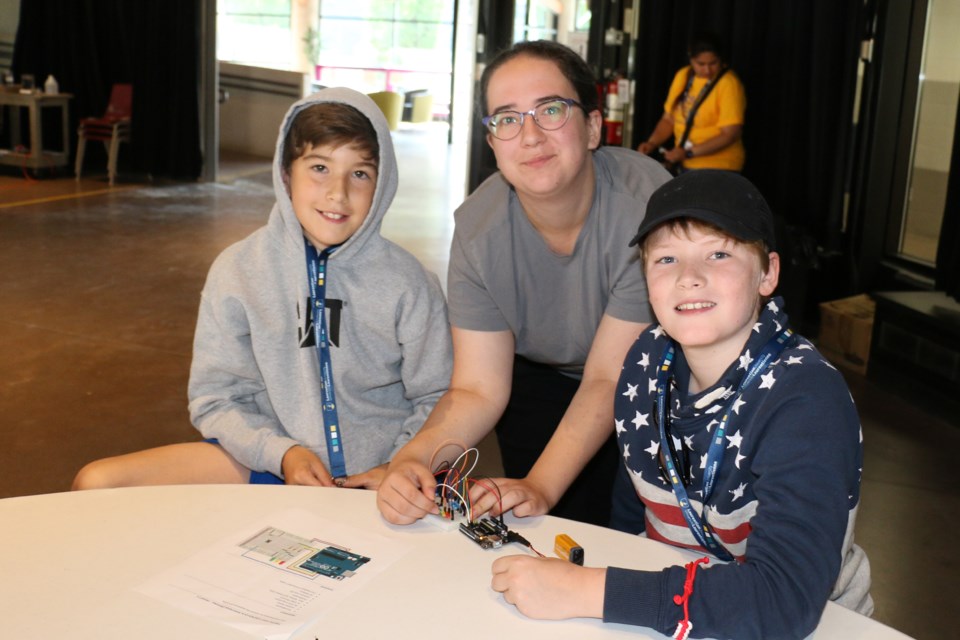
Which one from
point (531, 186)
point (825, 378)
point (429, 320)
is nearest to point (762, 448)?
point (825, 378)

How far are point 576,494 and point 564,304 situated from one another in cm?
56

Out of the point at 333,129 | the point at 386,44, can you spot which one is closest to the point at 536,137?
the point at 333,129

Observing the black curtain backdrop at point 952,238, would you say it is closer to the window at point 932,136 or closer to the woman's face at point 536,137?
the window at point 932,136

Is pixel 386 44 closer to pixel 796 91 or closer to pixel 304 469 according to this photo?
pixel 796 91

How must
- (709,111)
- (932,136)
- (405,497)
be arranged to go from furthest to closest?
(709,111) → (932,136) → (405,497)

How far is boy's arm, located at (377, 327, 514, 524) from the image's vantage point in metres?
1.71

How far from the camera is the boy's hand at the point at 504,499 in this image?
1.51 m

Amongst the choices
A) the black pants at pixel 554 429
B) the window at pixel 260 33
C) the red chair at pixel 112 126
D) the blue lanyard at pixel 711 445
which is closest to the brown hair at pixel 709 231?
the blue lanyard at pixel 711 445

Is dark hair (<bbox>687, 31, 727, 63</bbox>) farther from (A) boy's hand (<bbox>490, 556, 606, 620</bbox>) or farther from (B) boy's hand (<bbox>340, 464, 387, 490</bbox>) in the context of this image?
(A) boy's hand (<bbox>490, 556, 606, 620</bbox>)

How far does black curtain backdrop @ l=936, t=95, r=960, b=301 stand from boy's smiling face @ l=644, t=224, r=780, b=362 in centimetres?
321

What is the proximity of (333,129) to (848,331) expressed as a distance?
3286 mm

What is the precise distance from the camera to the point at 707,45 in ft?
17.7

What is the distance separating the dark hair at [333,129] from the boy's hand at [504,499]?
83 cm

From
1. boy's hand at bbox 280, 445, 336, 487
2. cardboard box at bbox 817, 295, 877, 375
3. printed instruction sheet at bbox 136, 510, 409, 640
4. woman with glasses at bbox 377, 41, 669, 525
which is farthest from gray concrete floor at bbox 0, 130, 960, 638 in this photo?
printed instruction sheet at bbox 136, 510, 409, 640
